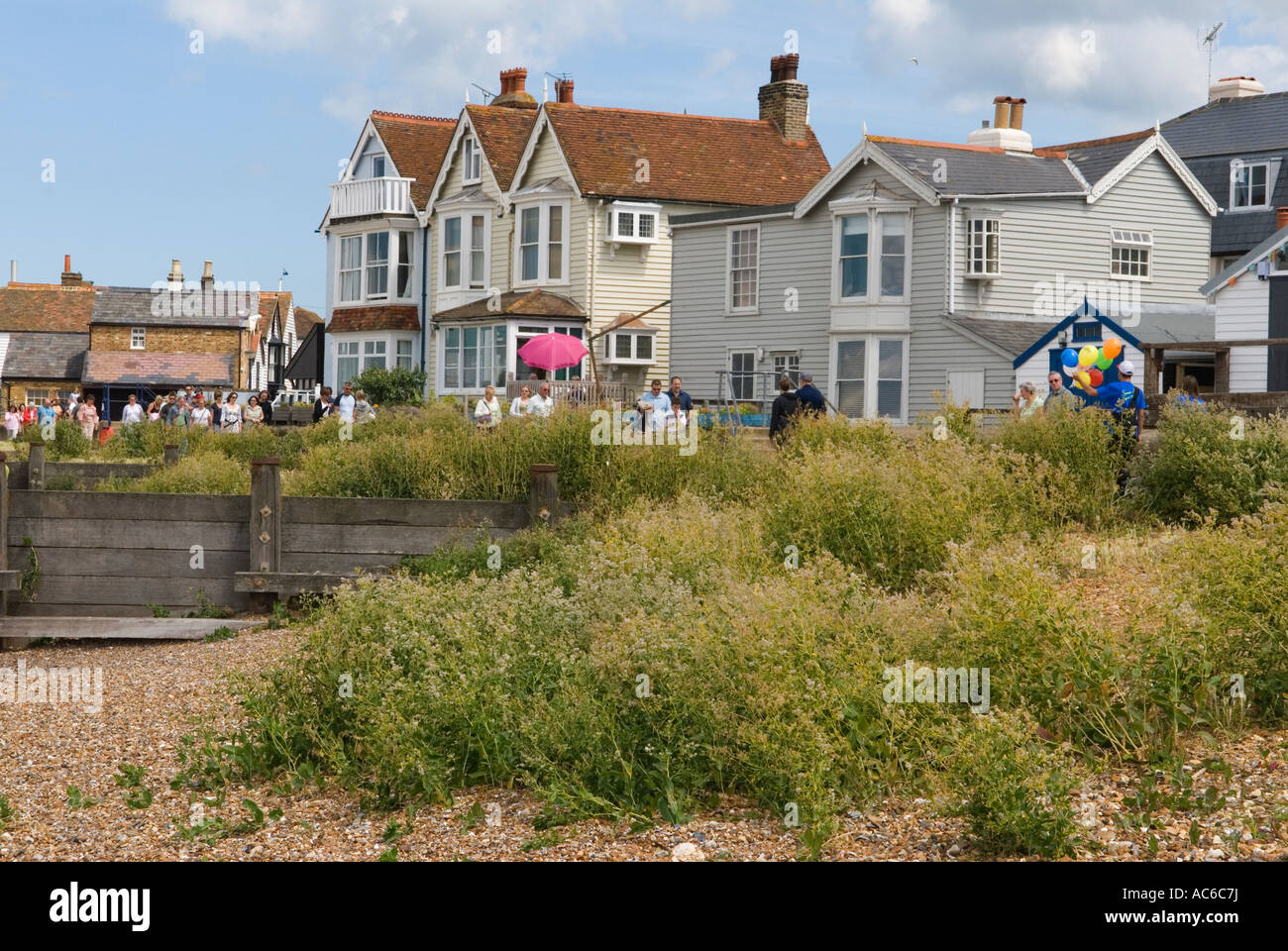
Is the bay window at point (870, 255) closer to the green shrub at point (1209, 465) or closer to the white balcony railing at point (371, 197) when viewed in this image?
the white balcony railing at point (371, 197)

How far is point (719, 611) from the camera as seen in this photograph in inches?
313

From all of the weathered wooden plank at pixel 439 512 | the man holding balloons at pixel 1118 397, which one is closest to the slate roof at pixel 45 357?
the man holding balloons at pixel 1118 397

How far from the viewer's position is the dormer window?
39.0 m

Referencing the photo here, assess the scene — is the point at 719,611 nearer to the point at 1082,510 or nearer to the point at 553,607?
the point at 553,607

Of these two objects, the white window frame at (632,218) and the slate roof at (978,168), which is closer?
the slate roof at (978,168)

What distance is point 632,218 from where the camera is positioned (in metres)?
36.0

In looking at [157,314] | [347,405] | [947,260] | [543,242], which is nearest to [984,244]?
[947,260]

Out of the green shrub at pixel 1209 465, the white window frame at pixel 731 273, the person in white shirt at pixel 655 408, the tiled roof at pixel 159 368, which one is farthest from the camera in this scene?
the tiled roof at pixel 159 368

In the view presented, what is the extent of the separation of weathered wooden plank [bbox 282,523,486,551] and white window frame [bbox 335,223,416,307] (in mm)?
28466

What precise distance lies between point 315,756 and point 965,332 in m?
21.7

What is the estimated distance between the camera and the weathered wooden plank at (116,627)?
1284 centimetres

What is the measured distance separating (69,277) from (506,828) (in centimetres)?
8294

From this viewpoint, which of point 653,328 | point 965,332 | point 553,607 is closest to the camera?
point 553,607
